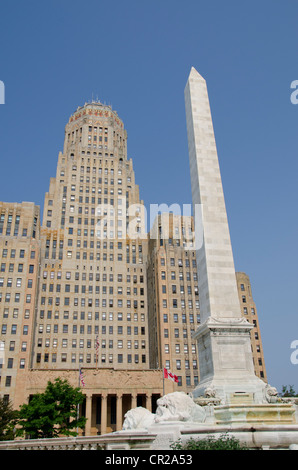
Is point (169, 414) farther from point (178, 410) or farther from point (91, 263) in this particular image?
point (91, 263)

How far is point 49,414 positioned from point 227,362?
3378 centimetres

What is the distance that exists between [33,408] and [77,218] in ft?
199

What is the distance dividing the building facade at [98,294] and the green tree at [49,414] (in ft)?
76.1

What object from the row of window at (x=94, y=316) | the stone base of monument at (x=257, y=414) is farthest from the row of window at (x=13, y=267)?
the stone base of monument at (x=257, y=414)

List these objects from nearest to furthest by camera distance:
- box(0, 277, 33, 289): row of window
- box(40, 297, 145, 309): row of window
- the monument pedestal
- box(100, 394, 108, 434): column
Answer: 1. the monument pedestal
2. box(100, 394, 108, 434): column
3. box(0, 277, 33, 289): row of window
4. box(40, 297, 145, 309): row of window

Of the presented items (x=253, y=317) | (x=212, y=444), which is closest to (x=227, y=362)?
(x=212, y=444)

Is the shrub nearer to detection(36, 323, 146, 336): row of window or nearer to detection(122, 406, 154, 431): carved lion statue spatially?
detection(122, 406, 154, 431): carved lion statue

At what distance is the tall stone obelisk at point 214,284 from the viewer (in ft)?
74.1

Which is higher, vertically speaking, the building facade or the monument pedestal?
the building facade

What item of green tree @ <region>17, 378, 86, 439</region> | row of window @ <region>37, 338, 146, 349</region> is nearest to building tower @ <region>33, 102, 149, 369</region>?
row of window @ <region>37, 338, 146, 349</region>

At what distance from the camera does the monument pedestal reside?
21.5 meters

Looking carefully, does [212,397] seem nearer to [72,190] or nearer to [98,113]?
[72,190]

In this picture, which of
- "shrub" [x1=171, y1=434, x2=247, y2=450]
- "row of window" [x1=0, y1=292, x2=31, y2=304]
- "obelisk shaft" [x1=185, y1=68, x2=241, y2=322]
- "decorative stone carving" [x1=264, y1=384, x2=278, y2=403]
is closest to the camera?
"shrub" [x1=171, y1=434, x2=247, y2=450]

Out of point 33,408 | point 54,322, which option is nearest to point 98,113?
point 54,322
